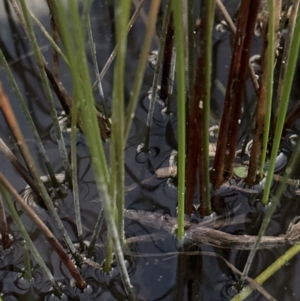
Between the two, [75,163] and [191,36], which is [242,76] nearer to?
[191,36]

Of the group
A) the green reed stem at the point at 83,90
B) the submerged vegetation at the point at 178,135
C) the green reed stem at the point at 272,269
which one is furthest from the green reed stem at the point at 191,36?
the green reed stem at the point at 272,269

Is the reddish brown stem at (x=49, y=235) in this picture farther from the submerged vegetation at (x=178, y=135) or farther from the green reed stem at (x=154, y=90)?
the green reed stem at (x=154, y=90)

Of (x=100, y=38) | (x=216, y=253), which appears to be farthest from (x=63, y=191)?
(x=100, y=38)

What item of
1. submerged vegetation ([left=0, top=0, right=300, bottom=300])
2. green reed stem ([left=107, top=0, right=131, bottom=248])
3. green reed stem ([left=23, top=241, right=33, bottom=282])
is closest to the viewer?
green reed stem ([left=107, top=0, right=131, bottom=248])

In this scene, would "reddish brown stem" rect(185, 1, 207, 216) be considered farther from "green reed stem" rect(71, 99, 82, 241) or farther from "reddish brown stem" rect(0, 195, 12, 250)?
"reddish brown stem" rect(0, 195, 12, 250)

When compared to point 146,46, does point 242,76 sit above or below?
below

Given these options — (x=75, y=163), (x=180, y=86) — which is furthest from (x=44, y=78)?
(x=180, y=86)

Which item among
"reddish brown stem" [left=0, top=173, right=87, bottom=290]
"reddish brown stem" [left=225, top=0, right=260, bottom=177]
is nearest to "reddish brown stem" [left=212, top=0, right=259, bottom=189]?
"reddish brown stem" [left=225, top=0, right=260, bottom=177]

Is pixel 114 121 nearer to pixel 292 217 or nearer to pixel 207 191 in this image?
pixel 207 191
